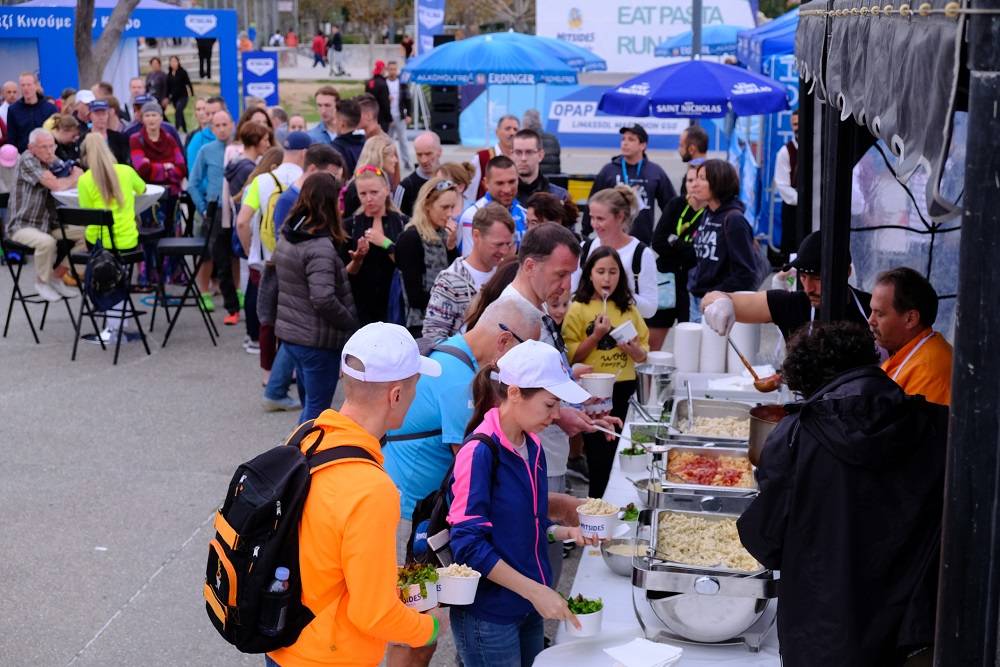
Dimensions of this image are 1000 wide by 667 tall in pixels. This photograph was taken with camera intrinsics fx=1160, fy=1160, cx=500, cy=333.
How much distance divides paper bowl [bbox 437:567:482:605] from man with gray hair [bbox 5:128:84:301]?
7.83 metres

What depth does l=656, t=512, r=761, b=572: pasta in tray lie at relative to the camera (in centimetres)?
Result: 355

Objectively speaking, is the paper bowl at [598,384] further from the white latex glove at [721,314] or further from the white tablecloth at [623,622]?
the white tablecloth at [623,622]

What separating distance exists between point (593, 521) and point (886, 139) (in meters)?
1.73

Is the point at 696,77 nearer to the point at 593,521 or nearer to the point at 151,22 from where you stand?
the point at 593,521

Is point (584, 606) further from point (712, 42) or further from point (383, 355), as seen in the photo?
point (712, 42)

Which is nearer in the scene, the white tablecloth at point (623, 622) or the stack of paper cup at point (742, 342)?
the white tablecloth at point (623, 622)

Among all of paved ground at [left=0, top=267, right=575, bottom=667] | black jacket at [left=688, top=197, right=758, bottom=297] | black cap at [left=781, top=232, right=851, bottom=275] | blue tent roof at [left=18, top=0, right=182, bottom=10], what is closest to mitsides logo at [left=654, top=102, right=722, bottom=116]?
black jacket at [left=688, top=197, right=758, bottom=297]

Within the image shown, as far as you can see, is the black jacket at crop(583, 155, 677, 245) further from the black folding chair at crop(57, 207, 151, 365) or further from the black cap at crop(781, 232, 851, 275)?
the black cap at crop(781, 232, 851, 275)

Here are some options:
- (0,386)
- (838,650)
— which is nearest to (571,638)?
(838,650)

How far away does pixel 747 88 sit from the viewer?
11.5 metres

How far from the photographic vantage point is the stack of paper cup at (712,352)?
20.4ft

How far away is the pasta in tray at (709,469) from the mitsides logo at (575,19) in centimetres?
1819

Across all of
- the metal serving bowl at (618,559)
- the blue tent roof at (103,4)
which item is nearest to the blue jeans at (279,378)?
the metal serving bowl at (618,559)

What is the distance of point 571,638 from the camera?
3377 mm
